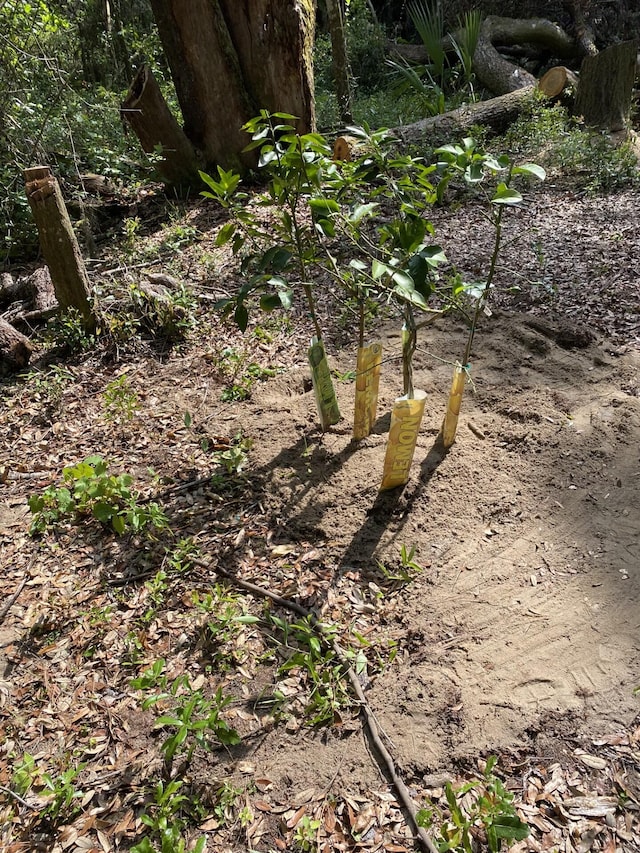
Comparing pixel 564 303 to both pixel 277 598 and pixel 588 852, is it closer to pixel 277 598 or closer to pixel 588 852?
pixel 277 598

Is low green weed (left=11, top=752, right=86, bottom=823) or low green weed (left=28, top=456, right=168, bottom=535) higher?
low green weed (left=28, top=456, right=168, bottom=535)

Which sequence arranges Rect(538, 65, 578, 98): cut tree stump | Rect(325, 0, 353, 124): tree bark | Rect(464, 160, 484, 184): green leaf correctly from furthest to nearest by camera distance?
Rect(538, 65, 578, 98): cut tree stump, Rect(325, 0, 353, 124): tree bark, Rect(464, 160, 484, 184): green leaf

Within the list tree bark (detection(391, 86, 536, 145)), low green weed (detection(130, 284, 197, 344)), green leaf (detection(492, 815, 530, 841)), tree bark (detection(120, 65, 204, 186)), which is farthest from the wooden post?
tree bark (detection(391, 86, 536, 145))

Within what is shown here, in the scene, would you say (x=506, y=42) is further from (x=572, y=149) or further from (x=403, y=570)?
(x=403, y=570)

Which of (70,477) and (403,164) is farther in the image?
(70,477)

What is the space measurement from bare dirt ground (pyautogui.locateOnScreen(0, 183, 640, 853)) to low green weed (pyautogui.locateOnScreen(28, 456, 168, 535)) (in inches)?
3.6

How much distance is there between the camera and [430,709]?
1730 mm

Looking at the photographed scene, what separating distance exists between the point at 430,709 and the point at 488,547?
660 millimetres

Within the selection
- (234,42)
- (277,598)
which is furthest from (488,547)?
(234,42)

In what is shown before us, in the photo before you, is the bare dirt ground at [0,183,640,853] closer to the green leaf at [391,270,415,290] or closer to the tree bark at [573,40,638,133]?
the green leaf at [391,270,415,290]

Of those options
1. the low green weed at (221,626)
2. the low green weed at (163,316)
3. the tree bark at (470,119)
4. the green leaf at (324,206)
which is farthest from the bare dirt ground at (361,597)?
the tree bark at (470,119)

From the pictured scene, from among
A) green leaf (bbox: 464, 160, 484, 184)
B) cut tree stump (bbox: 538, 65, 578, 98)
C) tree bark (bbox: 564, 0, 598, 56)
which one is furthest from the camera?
tree bark (bbox: 564, 0, 598, 56)

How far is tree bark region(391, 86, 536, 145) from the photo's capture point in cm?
→ 579

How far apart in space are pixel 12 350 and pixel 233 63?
3417 mm
